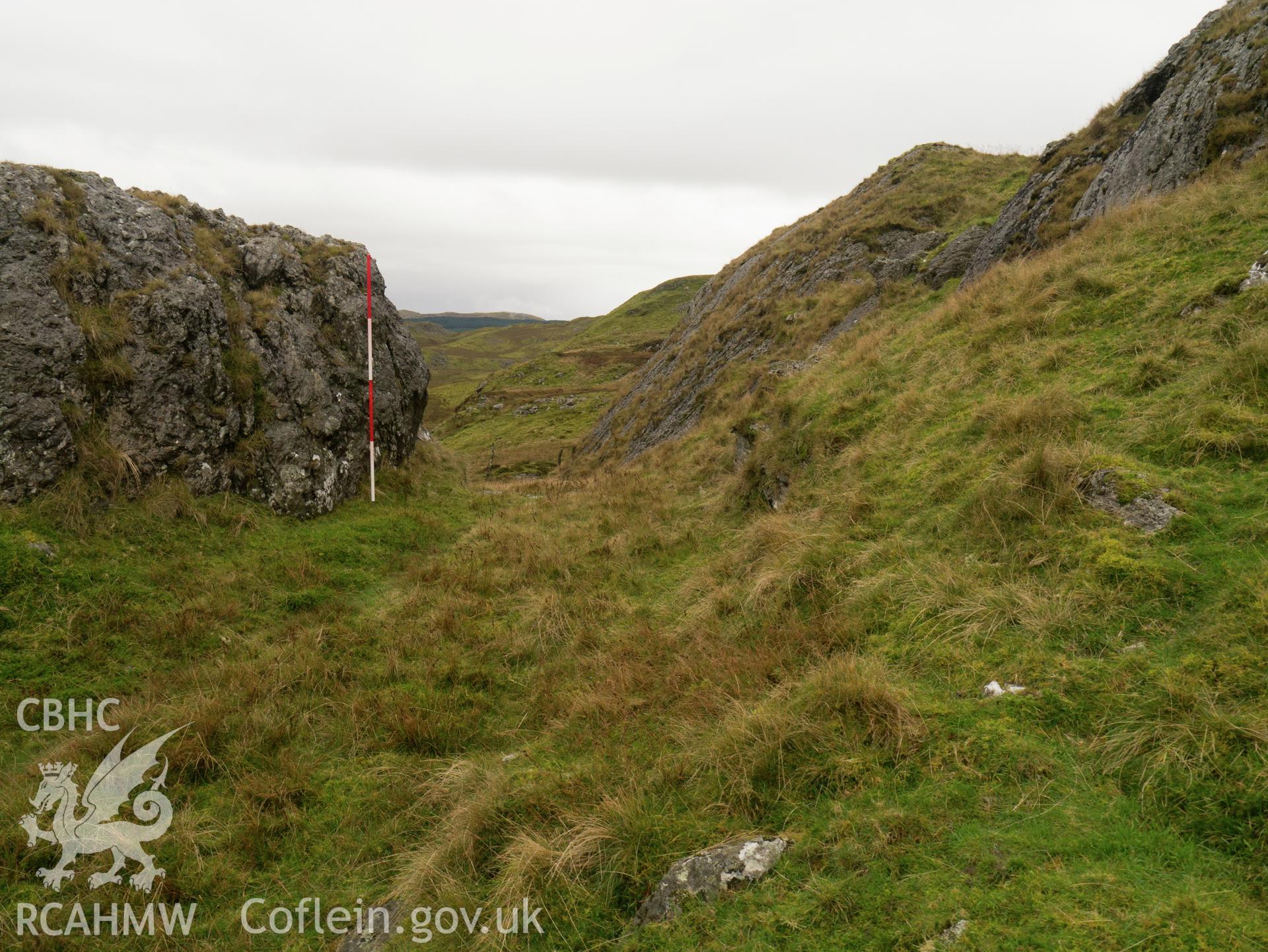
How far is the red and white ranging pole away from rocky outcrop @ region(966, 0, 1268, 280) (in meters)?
17.2

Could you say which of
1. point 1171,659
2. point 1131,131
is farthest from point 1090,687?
point 1131,131

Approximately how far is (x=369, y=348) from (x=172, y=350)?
14.6ft

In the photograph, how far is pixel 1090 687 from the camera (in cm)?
441

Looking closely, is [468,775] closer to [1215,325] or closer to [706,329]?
[1215,325]

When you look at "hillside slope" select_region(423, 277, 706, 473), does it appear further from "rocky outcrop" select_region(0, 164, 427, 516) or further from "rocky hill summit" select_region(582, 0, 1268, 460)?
"rocky outcrop" select_region(0, 164, 427, 516)

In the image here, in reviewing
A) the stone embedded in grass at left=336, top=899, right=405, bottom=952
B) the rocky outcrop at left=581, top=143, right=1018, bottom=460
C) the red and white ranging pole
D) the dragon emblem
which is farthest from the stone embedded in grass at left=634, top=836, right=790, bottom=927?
the rocky outcrop at left=581, top=143, right=1018, bottom=460

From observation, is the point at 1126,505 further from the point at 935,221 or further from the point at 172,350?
the point at 935,221

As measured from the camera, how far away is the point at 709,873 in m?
3.91

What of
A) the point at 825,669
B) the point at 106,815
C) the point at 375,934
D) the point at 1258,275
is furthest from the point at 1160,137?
the point at 106,815

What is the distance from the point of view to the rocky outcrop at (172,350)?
34.2ft

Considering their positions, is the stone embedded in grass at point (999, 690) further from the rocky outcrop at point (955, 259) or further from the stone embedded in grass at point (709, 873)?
the rocky outcrop at point (955, 259)

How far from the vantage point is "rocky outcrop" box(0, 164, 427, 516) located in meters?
10.4

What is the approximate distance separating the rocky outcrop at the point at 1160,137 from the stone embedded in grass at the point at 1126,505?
1172cm

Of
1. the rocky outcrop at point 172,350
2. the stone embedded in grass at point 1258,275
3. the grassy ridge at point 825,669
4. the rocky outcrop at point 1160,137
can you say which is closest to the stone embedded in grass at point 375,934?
the grassy ridge at point 825,669
